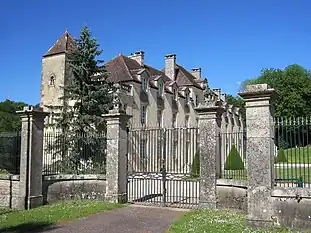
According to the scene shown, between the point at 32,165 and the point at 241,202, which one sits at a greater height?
the point at 32,165

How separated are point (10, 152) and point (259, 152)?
31.2 feet

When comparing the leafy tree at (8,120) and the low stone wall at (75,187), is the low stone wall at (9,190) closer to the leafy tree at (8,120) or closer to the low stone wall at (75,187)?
the low stone wall at (75,187)

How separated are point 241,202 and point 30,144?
7.39 metres

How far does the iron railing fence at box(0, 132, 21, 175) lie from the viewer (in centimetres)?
1284

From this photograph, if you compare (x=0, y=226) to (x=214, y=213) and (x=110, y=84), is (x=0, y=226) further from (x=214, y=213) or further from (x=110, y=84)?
(x=110, y=84)

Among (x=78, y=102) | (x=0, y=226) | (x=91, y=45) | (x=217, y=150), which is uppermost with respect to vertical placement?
(x=91, y=45)

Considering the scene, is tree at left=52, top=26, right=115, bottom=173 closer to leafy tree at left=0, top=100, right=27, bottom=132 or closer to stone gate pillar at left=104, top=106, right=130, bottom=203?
stone gate pillar at left=104, top=106, right=130, bottom=203

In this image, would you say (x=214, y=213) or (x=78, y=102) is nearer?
(x=214, y=213)

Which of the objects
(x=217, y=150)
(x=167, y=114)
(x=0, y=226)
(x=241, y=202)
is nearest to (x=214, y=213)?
(x=241, y=202)

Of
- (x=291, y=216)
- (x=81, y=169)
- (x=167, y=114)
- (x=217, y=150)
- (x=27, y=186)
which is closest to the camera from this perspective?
(x=291, y=216)

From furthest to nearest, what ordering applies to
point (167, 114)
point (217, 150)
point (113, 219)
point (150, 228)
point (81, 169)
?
point (167, 114) < point (81, 169) < point (217, 150) < point (113, 219) < point (150, 228)

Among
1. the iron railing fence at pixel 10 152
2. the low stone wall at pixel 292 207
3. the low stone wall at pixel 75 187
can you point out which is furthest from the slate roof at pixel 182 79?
the low stone wall at pixel 292 207

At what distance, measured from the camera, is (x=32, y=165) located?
11906 mm

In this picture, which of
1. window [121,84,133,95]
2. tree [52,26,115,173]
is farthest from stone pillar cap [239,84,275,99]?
window [121,84,133,95]
